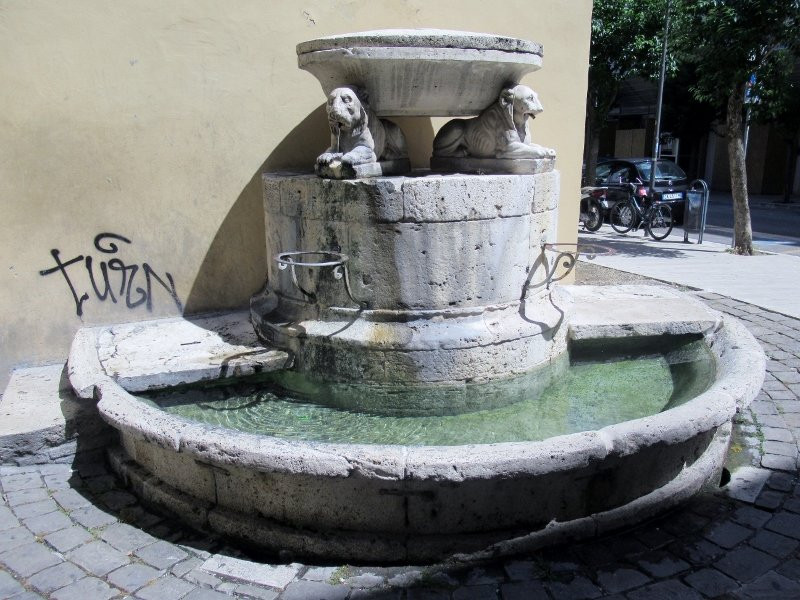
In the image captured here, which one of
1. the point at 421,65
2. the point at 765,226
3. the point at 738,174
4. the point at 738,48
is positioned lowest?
the point at 765,226

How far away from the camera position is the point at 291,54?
5363mm

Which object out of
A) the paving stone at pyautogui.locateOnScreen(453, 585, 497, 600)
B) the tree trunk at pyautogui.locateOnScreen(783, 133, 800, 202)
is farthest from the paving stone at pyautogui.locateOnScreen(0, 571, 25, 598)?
the tree trunk at pyautogui.locateOnScreen(783, 133, 800, 202)

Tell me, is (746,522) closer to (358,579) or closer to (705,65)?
(358,579)

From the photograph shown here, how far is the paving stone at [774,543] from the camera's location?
3.10 meters

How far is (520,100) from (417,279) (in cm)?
137

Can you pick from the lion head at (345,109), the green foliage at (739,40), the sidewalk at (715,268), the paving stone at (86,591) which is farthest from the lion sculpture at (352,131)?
the green foliage at (739,40)

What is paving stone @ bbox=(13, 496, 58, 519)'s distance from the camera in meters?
3.46

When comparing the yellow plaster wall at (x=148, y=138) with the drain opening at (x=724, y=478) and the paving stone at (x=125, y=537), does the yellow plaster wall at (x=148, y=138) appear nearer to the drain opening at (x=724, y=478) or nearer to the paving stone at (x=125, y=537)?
the paving stone at (x=125, y=537)

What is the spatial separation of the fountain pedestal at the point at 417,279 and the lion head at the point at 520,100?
0.43m

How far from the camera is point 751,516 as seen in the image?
11.1ft

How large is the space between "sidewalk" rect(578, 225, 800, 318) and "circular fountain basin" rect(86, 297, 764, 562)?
3.69 m

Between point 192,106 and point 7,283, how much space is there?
5.99ft

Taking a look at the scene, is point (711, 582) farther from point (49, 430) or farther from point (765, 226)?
point (765, 226)

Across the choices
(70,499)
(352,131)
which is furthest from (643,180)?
(70,499)
